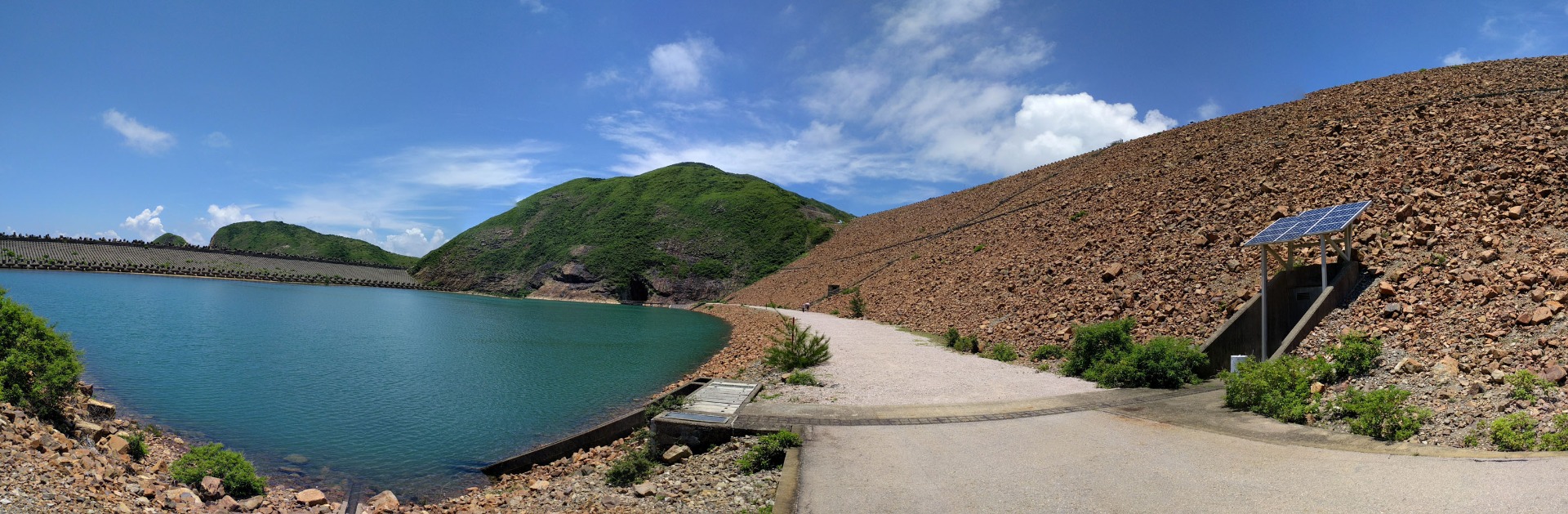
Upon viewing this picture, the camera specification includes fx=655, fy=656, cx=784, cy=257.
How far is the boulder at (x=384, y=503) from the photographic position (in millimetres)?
8123

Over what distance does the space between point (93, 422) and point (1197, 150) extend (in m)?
34.6

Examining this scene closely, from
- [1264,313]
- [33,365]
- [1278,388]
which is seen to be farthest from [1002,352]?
[33,365]

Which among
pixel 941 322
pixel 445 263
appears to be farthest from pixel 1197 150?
pixel 445 263

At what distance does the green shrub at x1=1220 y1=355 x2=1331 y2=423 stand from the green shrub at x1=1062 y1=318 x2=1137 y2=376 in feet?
10.3

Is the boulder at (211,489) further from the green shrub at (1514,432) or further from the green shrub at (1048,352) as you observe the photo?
the green shrub at (1048,352)

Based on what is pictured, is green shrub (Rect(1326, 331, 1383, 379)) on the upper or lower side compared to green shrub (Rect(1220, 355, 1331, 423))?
upper

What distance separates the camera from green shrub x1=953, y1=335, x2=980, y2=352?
57.9 ft

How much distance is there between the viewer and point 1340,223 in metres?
11.0

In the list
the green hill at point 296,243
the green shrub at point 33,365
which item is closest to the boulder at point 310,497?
the green shrub at point 33,365

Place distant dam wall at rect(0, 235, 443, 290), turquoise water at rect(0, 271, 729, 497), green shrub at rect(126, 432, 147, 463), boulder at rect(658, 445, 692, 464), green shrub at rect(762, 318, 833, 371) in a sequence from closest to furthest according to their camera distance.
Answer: boulder at rect(658, 445, 692, 464) < green shrub at rect(126, 432, 147, 463) < turquoise water at rect(0, 271, 729, 497) < green shrub at rect(762, 318, 833, 371) < distant dam wall at rect(0, 235, 443, 290)

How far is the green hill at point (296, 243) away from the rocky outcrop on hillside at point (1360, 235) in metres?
182

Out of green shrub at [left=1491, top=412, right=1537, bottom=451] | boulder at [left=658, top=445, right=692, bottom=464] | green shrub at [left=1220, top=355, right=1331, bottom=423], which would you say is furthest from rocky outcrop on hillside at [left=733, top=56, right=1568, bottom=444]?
boulder at [left=658, top=445, right=692, bottom=464]

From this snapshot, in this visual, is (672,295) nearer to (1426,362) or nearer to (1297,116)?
(1297,116)

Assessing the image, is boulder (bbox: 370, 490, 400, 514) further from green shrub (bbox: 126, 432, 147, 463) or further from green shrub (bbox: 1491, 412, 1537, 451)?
green shrub (bbox: 1491, 412, 1537, 451)
